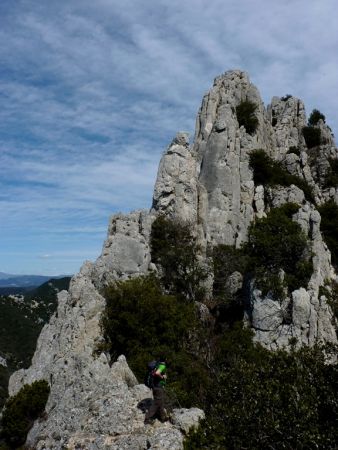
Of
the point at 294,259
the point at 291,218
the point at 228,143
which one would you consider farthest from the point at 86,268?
the point at 228,143

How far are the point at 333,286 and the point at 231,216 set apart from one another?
51.5 feet

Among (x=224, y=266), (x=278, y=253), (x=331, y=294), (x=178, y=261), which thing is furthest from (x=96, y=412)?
(x=224, y=266)

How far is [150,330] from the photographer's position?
1378 inches

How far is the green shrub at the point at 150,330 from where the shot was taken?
3133 centimetres

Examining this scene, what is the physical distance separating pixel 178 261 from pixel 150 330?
1360 cm

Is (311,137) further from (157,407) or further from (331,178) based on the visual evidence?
(157,407)

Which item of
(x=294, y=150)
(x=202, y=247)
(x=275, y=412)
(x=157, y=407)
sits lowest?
(x=157, y=407)

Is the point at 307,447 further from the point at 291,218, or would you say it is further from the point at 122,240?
the point at 291,218

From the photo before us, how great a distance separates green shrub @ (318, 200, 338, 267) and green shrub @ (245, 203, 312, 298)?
44.1 ft

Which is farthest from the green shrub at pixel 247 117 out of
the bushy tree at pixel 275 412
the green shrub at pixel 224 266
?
the bushy tree at pixel 275 412

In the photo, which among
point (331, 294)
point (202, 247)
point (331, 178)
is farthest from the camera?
point (331, 178)

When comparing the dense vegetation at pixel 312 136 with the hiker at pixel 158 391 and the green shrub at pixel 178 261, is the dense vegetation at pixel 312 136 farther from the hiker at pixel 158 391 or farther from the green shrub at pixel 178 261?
the hiker at pixel 158 391

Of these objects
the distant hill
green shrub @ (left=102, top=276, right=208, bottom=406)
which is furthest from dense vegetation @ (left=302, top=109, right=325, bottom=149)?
the distant hill

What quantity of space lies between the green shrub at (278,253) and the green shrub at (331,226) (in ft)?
44.1
